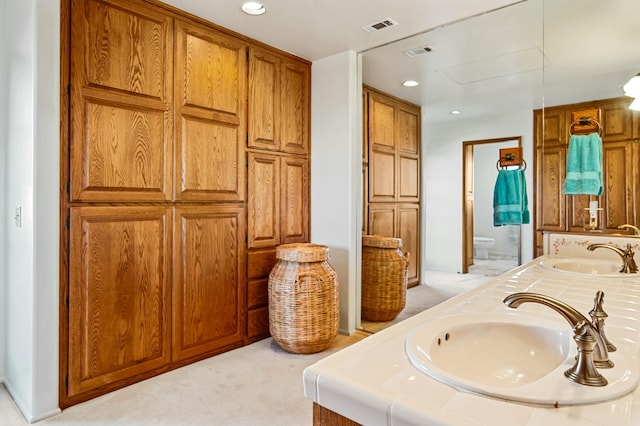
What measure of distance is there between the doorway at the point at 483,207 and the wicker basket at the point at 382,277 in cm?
64

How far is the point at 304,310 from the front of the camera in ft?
8.79

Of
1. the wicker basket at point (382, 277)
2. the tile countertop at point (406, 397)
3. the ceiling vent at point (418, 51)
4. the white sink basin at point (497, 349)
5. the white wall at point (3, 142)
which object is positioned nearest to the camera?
the tile countertop at point (406, 397)

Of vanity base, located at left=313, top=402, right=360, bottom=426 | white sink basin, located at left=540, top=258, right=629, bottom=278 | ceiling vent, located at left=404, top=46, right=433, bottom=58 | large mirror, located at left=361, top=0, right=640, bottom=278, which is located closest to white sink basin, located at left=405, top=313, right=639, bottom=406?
vanity base, located at left=313, top=402, right=360, bottom=426

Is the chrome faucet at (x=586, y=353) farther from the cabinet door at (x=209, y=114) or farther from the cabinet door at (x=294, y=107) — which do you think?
the cabinet door at (x=294, y=107)

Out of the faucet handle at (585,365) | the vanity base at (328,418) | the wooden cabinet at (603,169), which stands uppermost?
the wooden cabinet at (603,169)

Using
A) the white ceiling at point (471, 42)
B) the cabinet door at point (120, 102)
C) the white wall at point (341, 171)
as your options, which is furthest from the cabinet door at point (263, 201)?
the white ceiling at point (471, 42)

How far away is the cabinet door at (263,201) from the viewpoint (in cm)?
294

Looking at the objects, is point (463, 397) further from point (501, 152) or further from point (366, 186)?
point (366, 186)

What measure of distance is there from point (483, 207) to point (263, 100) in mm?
1769

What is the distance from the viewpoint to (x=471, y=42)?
2.64m

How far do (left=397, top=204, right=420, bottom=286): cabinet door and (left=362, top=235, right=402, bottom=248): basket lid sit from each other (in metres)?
0.06

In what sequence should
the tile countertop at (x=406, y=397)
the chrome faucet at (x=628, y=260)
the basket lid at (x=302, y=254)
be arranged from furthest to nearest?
the basket lid at (x=302, y=254), the chrome faucet at (x=628, y=260), the tile countertop at (x=406, y=397)

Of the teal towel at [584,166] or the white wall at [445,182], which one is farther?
the white wall at [445,182]

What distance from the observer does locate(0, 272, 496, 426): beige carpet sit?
194cm
